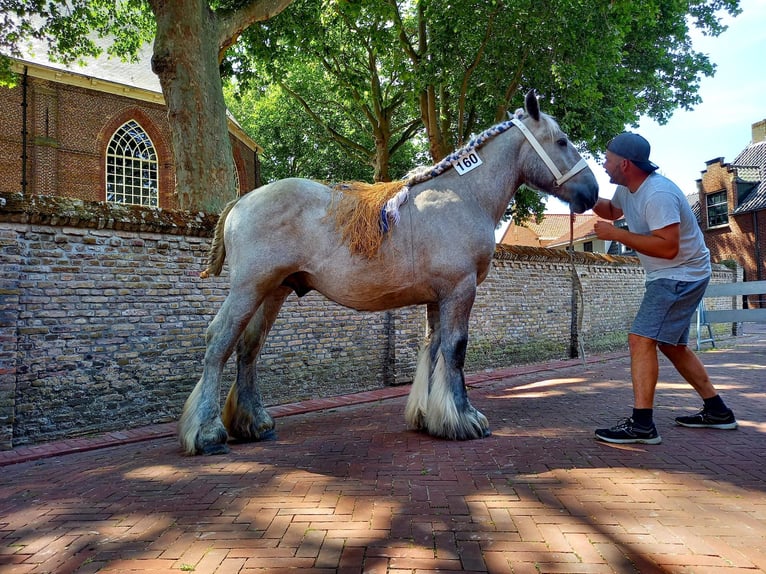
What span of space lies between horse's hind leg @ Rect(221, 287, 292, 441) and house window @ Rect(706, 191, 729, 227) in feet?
114

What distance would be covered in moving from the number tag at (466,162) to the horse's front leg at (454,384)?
969mm

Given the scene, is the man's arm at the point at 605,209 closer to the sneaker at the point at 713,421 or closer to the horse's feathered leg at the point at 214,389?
the sneaker at the point at 713,421

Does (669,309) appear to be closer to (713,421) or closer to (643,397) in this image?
(643,397)

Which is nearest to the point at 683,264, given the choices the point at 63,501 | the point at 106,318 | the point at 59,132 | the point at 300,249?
the point at 300,249

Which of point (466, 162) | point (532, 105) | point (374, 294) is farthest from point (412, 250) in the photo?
point (532, 105)

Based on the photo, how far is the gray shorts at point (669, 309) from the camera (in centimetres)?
374

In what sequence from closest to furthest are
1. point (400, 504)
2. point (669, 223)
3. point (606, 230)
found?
point (400, 504)
point (669, 223)
point (606, 230)

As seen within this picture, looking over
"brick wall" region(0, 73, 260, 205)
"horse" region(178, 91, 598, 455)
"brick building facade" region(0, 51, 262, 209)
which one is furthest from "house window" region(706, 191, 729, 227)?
"horse" region(178, 91, 598, 455)

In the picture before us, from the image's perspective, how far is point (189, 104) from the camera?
25.8 ft

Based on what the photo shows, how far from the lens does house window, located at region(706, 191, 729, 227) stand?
103 ft

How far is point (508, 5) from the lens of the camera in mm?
10609

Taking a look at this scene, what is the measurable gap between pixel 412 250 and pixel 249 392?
6.25 ft

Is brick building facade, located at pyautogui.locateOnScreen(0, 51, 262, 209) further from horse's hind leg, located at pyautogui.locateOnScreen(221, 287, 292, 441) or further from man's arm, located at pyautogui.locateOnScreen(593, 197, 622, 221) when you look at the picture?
man's arm, located at pyautogui.locateOnScreen(593, 197, 622, 221)

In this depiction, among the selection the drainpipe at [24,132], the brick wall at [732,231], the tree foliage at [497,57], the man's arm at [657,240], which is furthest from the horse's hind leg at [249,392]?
the brick wall at [732,231]
